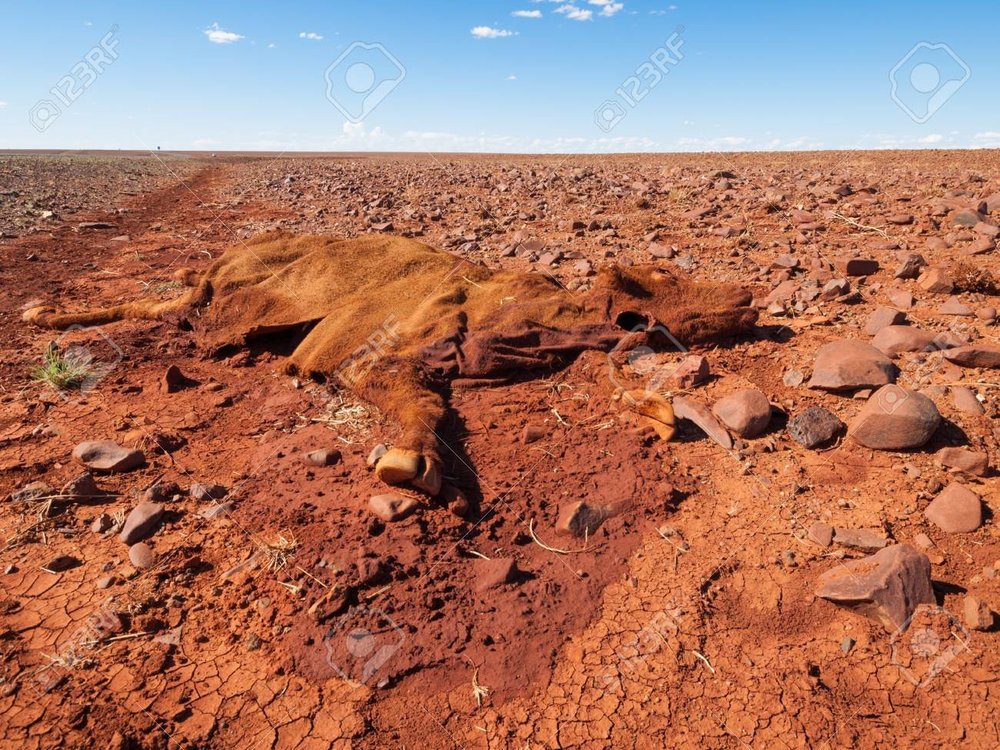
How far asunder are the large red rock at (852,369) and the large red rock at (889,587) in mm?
1382

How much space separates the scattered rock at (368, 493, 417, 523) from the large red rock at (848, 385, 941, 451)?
249 cm

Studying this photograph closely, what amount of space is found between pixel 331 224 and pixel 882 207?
28.4ft

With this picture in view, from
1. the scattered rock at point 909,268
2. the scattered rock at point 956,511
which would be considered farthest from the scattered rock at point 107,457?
the scattered rock at point 909,268

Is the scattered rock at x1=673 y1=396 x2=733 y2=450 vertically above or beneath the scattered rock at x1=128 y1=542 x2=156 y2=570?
above

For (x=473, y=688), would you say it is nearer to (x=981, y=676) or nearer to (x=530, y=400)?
(x=981, y=676)

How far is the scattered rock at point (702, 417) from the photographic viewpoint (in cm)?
359

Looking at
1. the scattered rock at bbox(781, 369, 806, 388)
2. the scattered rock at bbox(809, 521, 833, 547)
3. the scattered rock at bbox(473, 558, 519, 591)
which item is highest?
the scattered rock at bbox(781, 369, 806, 388)

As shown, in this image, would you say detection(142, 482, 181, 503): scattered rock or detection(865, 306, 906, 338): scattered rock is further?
detection(865, 306, 906, 338): scattered rock

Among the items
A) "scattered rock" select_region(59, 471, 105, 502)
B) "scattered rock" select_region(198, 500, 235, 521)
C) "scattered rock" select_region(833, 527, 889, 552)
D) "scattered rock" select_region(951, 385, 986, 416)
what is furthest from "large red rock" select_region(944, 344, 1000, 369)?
"scattered rock" select_region(59, 471, 105, 502)

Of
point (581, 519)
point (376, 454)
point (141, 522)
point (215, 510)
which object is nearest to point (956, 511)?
point (581, 519)

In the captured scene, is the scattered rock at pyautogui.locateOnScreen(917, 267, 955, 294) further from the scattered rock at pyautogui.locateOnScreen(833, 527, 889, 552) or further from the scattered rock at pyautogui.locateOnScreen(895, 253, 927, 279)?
the scattered rock at pyautogui.locateOnScreen(833, 527, 889, 552)

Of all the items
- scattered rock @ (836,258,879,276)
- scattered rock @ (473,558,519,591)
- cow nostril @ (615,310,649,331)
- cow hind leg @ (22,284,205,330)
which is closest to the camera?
scattered rock @ (473,558,519,591)

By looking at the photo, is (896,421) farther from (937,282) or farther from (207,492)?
(207,492)

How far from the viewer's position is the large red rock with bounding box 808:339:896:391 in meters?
3.69
